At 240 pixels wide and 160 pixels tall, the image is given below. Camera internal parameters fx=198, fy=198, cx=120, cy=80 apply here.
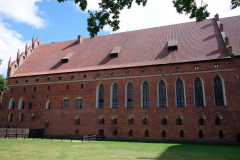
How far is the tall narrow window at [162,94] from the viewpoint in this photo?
2306 cm

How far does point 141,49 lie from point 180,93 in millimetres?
8311

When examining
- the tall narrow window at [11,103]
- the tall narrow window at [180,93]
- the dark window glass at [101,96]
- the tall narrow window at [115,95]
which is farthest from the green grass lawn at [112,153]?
the tall narrow window at [11,103]

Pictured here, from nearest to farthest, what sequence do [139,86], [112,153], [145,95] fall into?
1. [112,153]
2. [145,95]
3. [139,86]

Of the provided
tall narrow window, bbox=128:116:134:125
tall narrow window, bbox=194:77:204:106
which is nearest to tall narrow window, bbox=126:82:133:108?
tall narrow window, bbox=128:116:134:125

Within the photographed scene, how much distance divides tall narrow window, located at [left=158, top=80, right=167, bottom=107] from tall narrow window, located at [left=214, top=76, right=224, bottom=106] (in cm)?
543

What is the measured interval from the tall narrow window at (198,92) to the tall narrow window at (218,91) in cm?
141

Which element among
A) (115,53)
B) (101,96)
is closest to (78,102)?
(101,96)

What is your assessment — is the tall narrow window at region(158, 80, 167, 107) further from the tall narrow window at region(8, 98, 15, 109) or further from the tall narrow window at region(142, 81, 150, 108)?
the tall narrow window at region(8, 98, 15, 109)

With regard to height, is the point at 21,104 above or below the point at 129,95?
below

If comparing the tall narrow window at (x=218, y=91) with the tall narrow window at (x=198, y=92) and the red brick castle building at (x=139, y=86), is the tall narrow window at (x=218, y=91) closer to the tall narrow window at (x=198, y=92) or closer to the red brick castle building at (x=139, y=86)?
the red brick castle building at (x=139, y=86)

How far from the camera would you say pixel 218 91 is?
21281mm

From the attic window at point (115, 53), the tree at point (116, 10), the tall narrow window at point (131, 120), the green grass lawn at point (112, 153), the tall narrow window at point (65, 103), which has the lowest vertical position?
the green grass lawn at point (112, 153)

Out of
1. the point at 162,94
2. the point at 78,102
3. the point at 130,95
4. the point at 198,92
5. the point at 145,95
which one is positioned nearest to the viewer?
the point at 198,92

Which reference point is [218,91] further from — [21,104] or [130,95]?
[21,104]
